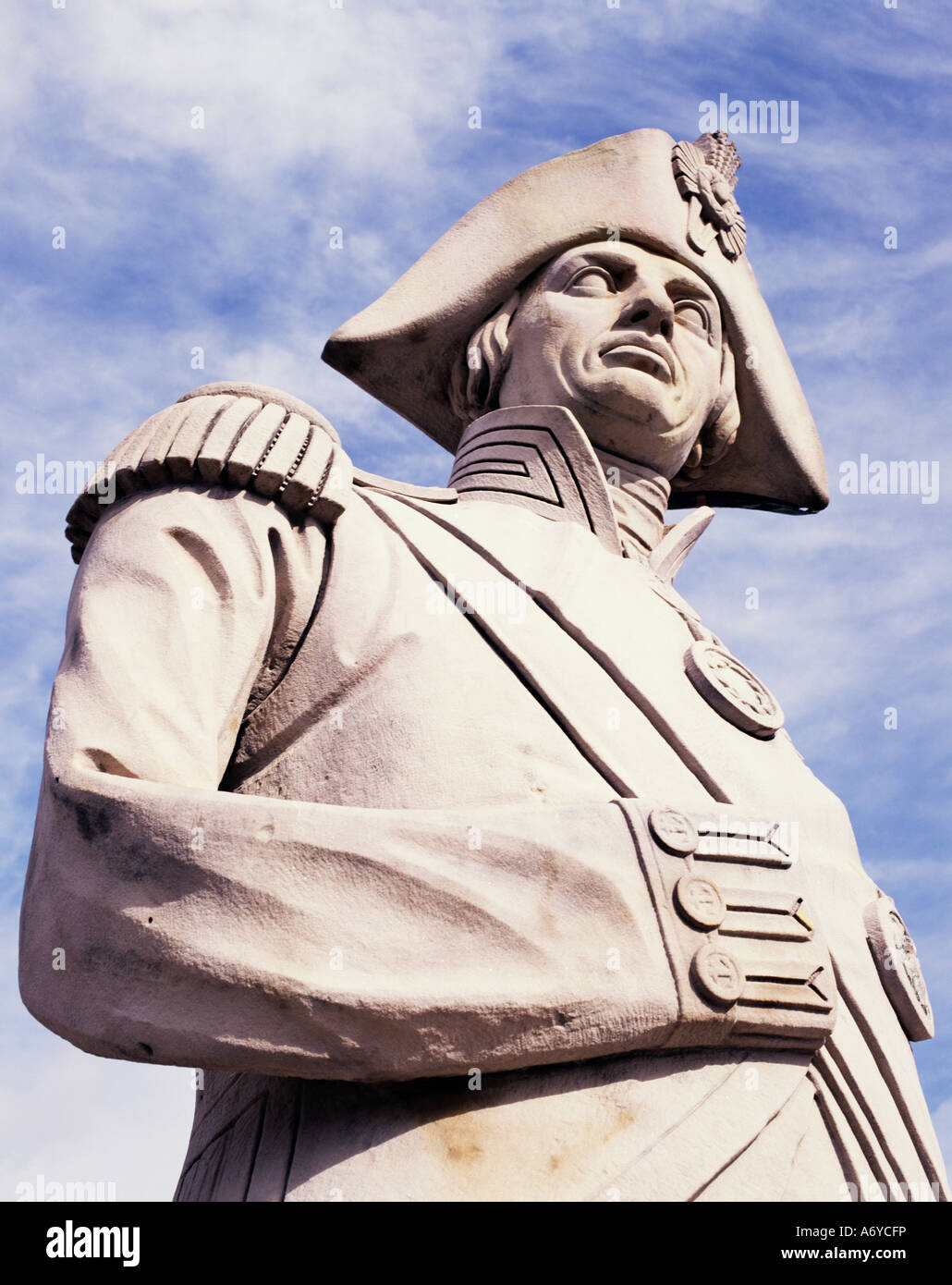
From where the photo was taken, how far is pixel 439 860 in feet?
11.1

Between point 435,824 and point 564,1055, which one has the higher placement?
point 435,824

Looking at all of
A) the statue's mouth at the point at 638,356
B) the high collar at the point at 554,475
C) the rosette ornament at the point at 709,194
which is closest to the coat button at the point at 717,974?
the high collar at the point at 554,475

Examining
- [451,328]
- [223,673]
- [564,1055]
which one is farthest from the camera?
[451,328]

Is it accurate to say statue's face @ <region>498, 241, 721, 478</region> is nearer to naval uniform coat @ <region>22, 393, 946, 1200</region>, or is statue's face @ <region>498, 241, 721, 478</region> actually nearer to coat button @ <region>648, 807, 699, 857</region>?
naval uniform coat @ <region>22, 393, 946, 1200</region>

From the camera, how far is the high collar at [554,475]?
206 inches

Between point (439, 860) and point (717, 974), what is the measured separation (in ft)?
2.12

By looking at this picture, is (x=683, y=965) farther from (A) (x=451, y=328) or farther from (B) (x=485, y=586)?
(A) (x=451, y=328)

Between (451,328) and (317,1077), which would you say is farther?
(451,328)

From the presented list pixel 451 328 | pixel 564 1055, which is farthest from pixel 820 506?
pixel 564 1055

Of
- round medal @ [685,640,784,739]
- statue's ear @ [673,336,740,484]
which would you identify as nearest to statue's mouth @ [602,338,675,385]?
statue's ear @ [673,336,740,484]

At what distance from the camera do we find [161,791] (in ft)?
10.9

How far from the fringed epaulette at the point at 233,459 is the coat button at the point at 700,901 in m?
1.41

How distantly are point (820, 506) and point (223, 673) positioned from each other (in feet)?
11.3
